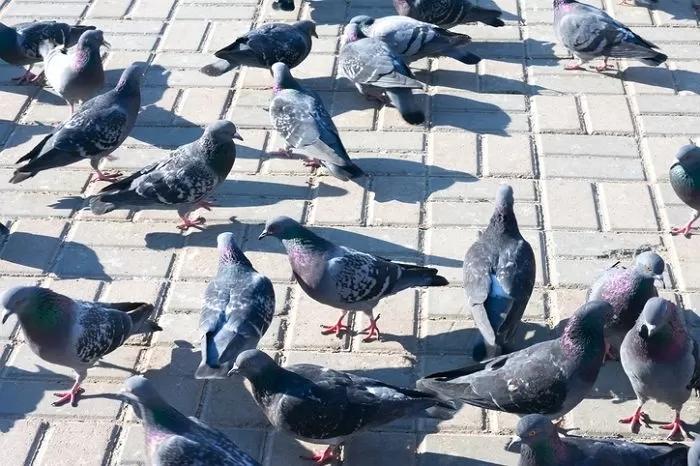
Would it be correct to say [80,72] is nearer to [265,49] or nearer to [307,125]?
[265,49]

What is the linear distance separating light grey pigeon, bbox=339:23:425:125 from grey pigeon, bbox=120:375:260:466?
3665 millimetres

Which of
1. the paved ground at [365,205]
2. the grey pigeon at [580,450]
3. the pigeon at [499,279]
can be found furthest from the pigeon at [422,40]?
the grey pigeon at [580,450]

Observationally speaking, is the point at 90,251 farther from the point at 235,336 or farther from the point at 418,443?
the point at 418,443

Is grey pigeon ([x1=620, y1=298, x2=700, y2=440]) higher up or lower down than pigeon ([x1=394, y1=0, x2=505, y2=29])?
higher up

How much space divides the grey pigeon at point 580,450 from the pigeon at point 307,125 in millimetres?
2860

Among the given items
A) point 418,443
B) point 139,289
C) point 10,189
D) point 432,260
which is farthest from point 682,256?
point 10,189

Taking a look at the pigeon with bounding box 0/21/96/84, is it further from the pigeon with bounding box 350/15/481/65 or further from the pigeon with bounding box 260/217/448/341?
the pigeon with bounding box 260/217/448/341

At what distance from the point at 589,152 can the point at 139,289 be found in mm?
3288

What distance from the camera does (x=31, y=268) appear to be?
21.0ft

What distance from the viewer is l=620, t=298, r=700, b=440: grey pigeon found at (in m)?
4.95

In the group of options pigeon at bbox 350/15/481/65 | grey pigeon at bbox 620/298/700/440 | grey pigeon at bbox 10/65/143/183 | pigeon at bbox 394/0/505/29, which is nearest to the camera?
grey pigeon at bbox 620/298/700/440

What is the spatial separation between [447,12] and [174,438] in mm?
5371

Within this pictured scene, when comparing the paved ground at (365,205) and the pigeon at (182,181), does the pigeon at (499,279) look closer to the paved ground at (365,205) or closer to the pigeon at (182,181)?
the paved ground at (365,205)

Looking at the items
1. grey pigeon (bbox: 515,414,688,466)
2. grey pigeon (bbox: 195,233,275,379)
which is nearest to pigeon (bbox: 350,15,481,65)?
grey pigeon (bbox: 195,233,275,379)
